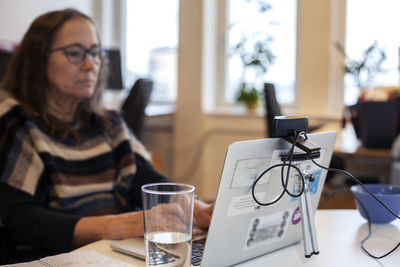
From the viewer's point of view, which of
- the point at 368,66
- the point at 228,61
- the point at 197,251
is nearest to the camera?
the point at 197,251

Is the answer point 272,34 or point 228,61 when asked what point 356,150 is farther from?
point 228,61

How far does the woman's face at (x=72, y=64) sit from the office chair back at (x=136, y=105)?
639 millimetres

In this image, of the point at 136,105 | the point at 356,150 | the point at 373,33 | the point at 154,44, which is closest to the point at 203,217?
the point at 136,105

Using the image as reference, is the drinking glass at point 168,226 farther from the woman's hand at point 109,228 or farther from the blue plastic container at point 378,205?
the blue plastic container at point 378,205

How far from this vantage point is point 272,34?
3.91 metres

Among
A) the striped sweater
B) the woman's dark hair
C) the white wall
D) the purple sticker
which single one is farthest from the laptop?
the white wall

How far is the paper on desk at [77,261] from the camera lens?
0.81m

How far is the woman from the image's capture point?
4.42 feet

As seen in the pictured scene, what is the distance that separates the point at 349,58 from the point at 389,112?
123cm

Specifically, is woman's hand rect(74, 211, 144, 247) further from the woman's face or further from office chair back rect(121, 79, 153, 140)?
office chair back rect(121, 79, 153, 140)

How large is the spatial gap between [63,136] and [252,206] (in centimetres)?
84

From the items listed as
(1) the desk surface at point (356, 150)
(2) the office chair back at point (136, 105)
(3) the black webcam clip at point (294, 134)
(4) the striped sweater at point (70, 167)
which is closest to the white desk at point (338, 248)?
(3) the black webcam clip at point (294, 134)

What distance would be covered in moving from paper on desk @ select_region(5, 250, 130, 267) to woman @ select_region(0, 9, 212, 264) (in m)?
0.43

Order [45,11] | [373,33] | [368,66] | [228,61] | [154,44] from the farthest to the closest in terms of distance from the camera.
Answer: [154,44] < [228,61] < [45,11] < [373,33] < [368,66]
